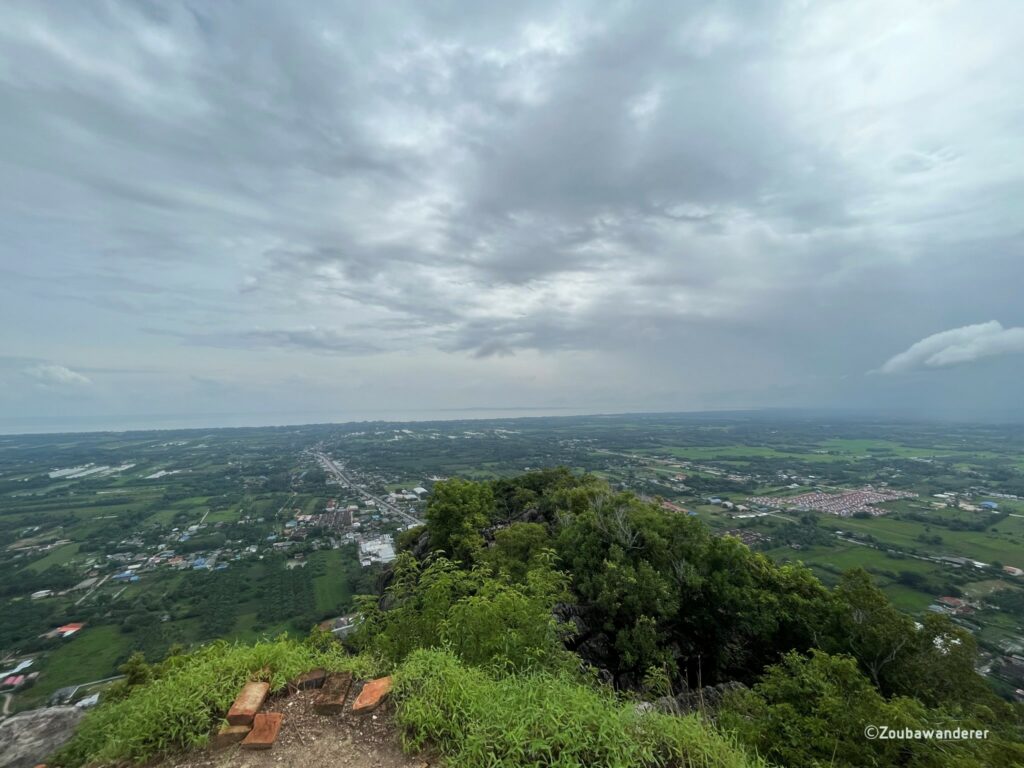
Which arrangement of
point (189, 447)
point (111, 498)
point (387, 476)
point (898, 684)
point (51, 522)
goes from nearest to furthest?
point (898, 684), point (51, 522), point (111, 498), point (387, 476), point (189, 447)

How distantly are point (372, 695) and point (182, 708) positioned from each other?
1.95 metres

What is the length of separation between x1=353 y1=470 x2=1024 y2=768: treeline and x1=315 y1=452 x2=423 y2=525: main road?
37612mm

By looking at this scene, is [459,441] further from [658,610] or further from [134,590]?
[658,610]

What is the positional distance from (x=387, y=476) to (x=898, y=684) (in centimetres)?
8294

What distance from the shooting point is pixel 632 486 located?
6350cm

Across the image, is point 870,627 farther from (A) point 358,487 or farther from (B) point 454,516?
(A) point 358,487

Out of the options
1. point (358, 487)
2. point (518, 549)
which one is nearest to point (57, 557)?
point (358, 487)

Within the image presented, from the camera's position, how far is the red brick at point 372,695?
4387 millimetres

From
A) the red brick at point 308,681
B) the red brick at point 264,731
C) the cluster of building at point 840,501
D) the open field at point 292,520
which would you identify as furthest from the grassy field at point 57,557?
the cluster of building at point 840,501

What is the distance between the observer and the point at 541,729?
12.3 ft

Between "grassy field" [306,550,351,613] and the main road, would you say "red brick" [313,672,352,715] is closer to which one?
"grassy field" [306,550,351,613]

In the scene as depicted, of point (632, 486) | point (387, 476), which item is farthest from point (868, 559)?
point (387, 476)

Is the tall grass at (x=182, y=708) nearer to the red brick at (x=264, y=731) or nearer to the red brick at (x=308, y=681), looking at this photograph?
the red brick at (x=308, y=681)

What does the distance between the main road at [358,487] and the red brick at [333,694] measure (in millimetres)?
44528
